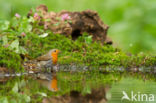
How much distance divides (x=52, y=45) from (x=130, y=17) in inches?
230

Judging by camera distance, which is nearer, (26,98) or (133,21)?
(133,21)

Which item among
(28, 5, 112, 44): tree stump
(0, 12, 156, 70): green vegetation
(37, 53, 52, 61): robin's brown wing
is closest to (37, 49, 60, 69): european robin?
(37, 53, 52, 61): robin's brown wing

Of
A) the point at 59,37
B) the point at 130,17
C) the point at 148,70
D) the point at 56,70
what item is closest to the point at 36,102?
the point at 130,17

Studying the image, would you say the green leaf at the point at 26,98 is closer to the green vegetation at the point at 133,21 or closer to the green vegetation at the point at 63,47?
the green vegetation at the point at 133,21

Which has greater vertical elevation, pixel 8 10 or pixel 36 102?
pixel 8 10

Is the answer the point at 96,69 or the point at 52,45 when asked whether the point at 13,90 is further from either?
the point at 52,45

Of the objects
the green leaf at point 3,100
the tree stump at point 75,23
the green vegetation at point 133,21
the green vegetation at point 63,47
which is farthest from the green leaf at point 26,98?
the tree stump at point 75,23

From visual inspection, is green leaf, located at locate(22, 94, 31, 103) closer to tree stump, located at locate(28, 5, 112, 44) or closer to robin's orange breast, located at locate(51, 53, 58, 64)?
robin's orange breast, located at locate(51, 53, 58, 64)

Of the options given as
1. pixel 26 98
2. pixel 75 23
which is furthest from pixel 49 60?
pixel 26 98

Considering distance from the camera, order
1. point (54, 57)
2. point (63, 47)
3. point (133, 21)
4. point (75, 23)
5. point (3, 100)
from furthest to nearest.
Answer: point (75, 23) < point (63, 47) < point (54, 57) < point (3, 100) < point (133, 21)

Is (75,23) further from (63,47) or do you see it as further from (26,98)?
(26,98)

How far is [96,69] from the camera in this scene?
7.42 meters

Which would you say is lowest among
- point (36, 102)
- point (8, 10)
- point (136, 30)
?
point (36, 102)

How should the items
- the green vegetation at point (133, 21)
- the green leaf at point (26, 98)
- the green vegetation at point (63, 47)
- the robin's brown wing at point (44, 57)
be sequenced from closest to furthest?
1. the green vegetation at point (133, 21)
2. the green leaf at point (26, 98)
3. the robin's brown wing at point (44, 57)
4. the green vegetation at point (63, 47)
